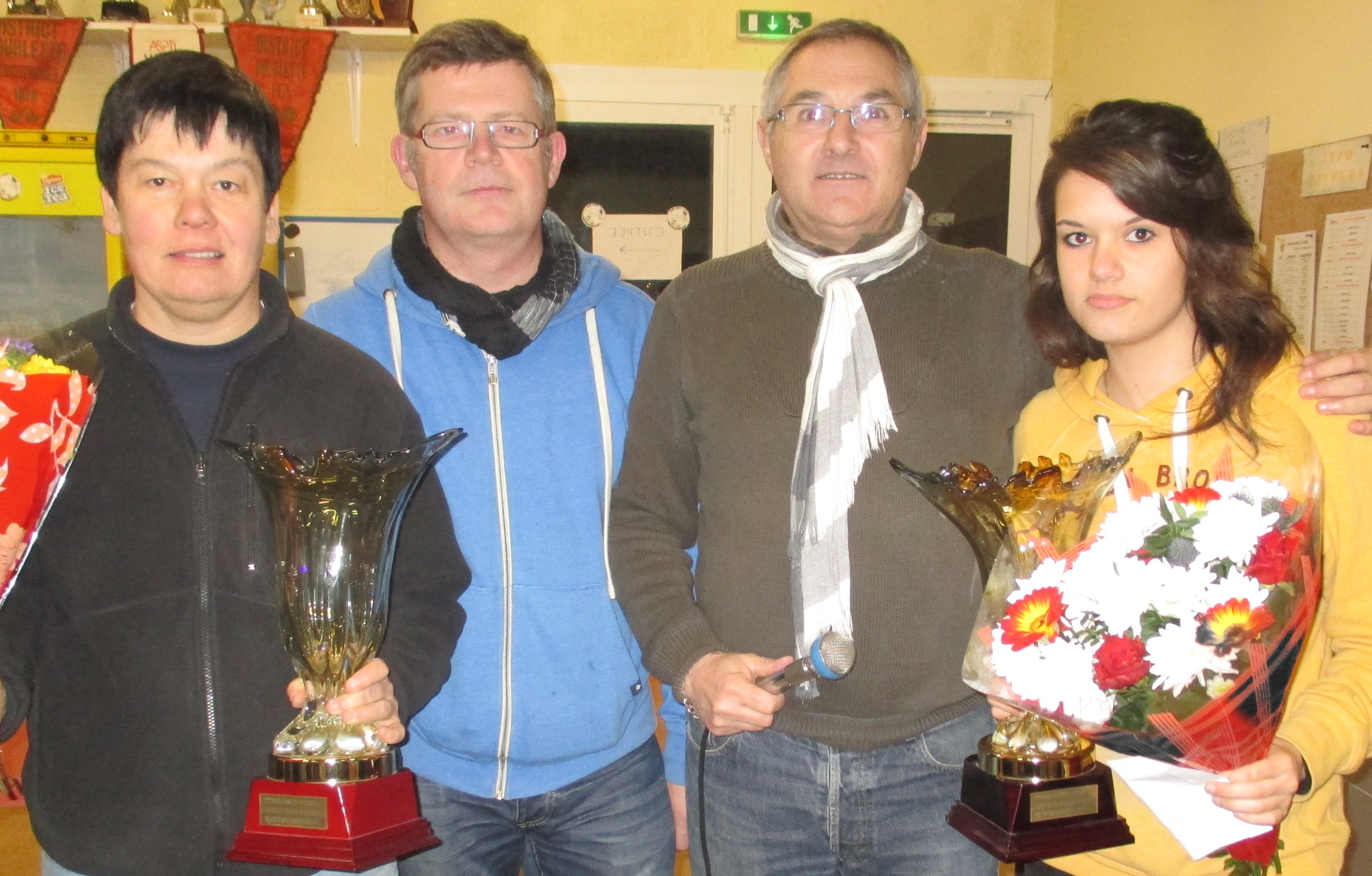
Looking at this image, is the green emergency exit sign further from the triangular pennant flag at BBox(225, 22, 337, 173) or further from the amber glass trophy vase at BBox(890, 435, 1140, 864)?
the amber glass trophy vase at BBox(890, 435, 1140, 864)

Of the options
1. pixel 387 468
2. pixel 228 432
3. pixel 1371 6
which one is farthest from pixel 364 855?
pixel 1371 6

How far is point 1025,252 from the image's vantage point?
183 inches

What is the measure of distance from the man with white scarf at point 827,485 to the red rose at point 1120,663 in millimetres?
382

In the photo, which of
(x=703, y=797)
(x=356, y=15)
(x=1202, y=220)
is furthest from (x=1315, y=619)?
(x=356, y=15)

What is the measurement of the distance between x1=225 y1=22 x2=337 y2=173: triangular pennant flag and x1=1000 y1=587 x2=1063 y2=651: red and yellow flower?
351 cm

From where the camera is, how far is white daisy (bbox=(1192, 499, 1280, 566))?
1055mm

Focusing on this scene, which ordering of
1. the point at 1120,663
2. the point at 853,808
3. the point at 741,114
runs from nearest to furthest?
the point at 1120,663
the point at 853,808
the point at 741,114

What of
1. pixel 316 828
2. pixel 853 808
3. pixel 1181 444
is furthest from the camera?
pixel 853 808

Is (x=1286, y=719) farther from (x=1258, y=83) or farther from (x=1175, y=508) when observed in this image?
(x=1258, y=83)

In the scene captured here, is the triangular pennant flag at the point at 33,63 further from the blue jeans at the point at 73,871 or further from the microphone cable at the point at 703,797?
the microphone cable at the point at 703,797

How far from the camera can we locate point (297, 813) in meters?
1.14

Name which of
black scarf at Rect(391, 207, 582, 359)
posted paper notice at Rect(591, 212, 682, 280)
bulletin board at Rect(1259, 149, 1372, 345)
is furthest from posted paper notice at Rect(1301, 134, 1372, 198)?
posted paper notice at Rect(591, 212, 682, 280)

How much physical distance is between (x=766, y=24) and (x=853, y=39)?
296cm

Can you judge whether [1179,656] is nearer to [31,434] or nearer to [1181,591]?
[1181,591]
